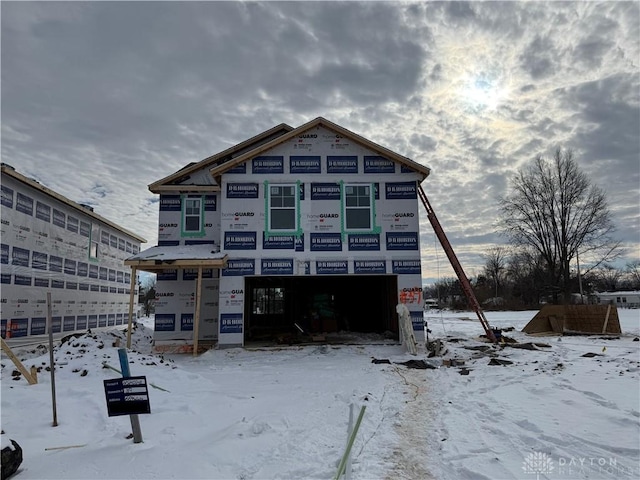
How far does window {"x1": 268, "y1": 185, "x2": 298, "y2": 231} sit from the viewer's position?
13.9 metres

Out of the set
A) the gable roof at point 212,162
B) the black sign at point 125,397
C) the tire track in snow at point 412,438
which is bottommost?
the tire track in snow at point 412,438

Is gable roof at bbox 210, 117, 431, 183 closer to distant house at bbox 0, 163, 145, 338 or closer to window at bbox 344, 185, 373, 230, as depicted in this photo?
window at bbox 344, 185, 373, 230

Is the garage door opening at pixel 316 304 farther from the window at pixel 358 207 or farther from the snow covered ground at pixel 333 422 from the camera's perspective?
the snow covered ground at pixel 333 422

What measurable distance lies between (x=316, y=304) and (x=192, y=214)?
306 inches

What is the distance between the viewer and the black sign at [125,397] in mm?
4535

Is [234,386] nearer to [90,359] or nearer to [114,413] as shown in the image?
[90,359]

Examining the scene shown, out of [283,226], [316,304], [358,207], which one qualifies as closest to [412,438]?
[283,226]

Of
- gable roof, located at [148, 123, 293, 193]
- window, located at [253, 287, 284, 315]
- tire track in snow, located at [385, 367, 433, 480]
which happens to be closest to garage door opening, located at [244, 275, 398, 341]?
window, located at [253, 287, 284, 315]

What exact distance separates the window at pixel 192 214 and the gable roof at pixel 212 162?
48cm

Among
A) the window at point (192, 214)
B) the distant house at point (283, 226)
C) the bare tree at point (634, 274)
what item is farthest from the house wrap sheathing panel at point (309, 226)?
the bare tree at point (634, 274)

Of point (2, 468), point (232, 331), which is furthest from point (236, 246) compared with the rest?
point (2, 468)

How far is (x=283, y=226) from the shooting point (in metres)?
13.9

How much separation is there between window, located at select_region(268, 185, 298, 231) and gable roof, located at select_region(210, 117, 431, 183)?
1366mm

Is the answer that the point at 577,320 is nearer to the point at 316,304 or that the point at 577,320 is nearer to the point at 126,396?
the point at 316,304
